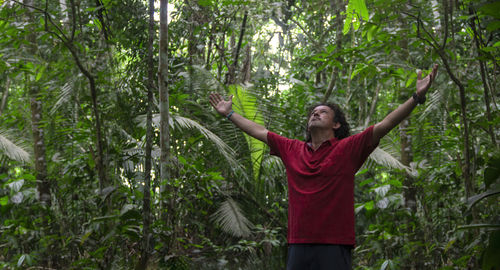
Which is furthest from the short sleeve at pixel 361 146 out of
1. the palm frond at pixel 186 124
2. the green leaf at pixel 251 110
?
the green leaf at pixel 251 110

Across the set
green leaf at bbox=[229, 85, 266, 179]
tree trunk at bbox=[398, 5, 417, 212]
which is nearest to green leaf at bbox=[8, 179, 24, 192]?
green leaf at bbox=[229, 85, 266, 179]

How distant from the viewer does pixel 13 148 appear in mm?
5852

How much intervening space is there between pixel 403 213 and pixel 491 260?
290cm

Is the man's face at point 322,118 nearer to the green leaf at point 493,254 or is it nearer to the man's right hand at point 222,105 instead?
the man's right hand at point 222,105

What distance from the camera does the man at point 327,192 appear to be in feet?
8.13

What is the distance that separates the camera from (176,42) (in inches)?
249

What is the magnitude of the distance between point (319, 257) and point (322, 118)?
2.91 feet

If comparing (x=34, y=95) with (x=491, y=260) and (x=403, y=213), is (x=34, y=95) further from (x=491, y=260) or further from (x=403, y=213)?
(x=491, y=260)

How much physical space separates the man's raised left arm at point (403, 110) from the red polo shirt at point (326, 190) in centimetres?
7

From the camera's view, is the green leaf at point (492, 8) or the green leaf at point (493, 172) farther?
the green leaf at point (493, 172)

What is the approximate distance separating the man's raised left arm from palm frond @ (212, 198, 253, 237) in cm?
343

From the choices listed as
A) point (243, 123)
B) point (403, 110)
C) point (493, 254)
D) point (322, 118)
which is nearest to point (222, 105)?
point (243, 123)

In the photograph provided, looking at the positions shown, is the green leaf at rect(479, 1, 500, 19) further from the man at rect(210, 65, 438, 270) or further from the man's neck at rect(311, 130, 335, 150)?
the man's neck at rect(311, 130, 335, 150)

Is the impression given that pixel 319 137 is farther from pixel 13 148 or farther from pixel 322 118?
pixel 13 148
